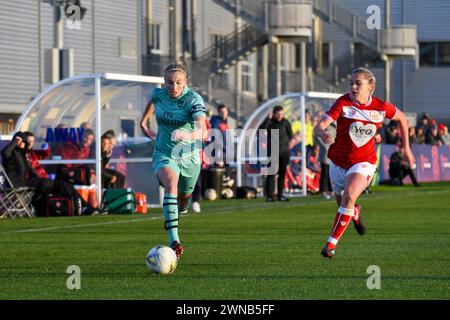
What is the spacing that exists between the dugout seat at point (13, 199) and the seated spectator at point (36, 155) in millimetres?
593

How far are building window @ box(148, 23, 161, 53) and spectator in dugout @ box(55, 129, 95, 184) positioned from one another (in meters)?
24.7

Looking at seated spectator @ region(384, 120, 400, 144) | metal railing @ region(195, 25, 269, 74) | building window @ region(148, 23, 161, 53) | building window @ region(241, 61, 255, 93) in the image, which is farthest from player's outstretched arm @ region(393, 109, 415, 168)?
building window @ region(241, 61, 255, 93)

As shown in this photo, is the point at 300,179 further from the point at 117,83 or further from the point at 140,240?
the point at 140,240

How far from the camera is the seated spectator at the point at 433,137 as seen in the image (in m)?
46.8

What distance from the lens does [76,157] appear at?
26.2 m

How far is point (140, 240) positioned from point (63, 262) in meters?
3.48

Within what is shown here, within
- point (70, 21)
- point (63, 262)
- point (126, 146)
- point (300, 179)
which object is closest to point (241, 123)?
point (70, 21)

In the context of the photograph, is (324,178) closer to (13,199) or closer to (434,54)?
(13,199)

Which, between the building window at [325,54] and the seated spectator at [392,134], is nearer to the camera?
the seated spectator at [392,134]

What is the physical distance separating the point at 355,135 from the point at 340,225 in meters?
1.10

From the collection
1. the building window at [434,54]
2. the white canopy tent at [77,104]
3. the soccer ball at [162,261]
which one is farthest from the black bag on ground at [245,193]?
the building window at [434,54]

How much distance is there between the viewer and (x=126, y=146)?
28750 mm

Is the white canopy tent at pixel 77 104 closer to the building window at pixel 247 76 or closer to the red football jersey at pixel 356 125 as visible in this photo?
the red football jersey at pixel 356 125

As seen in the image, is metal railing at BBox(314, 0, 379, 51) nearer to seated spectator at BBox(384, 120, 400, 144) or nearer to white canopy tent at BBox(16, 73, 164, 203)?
seated spectator at BBox(384, 120, 400, 144)
